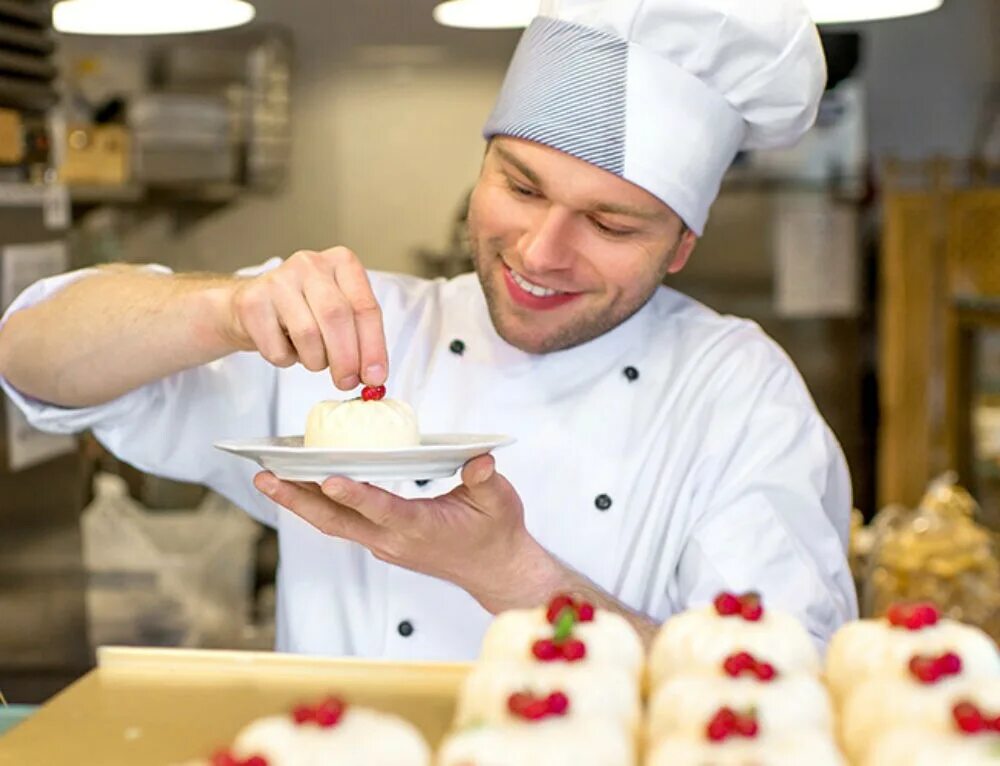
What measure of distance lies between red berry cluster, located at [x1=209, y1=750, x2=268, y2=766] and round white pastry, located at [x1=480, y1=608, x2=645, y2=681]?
0.84 feet

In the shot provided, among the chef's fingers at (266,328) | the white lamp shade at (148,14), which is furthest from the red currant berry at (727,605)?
the white lamp shade at (148,14)

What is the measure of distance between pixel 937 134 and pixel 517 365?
10.7 feet

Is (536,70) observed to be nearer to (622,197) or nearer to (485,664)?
(622,197)

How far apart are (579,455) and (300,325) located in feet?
1.83

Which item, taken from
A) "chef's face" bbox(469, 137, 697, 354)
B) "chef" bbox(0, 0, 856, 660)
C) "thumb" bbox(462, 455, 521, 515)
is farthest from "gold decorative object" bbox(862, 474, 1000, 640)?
"thumb" bbox(462, 455, 521, 515)

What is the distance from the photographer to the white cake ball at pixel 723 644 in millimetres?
1067

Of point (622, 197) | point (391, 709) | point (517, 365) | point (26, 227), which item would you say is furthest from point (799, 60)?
point (26, 227)

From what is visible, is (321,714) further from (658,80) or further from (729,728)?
(658,80)

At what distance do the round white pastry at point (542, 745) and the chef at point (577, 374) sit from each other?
753 millimetres

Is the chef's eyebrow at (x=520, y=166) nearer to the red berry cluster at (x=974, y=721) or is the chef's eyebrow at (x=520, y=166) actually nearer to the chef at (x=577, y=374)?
the chef at (x=577, y=374)

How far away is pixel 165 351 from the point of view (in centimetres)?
177

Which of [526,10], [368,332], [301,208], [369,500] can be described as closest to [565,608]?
[369,500]

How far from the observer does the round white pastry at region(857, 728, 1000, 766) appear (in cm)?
86

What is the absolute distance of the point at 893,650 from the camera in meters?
1.06
